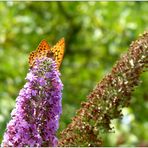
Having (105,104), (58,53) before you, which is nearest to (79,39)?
(58,53)

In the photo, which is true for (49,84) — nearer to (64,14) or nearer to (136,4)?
(136,4)

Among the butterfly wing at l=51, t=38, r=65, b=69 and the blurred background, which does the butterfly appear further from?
the blurred background

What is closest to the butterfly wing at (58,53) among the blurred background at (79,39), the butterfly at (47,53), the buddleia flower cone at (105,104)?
the butterfly at (47,53)

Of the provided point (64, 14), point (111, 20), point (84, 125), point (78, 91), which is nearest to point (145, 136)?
point (78, 91)

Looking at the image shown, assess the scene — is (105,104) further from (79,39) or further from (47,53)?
(79,39)

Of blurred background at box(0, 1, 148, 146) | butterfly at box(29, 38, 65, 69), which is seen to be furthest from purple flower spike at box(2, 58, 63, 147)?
blurred background at box(0, 1, 148, 146)
